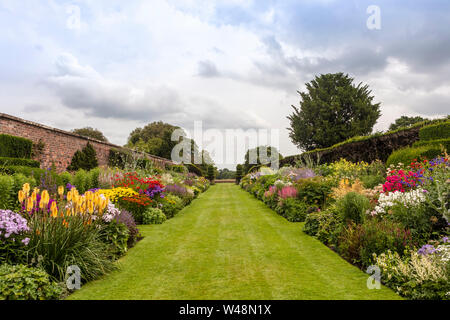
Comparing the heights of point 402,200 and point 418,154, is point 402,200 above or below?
below

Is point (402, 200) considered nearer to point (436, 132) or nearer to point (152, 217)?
point (436, 132)

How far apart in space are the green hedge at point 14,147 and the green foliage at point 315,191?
372 inches

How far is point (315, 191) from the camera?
9039 mm

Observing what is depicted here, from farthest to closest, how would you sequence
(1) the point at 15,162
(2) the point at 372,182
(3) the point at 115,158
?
1. (3) the point at 115,158
2. (1) the point at 15,162
3. (2) the point at 372,182

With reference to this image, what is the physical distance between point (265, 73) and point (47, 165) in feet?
32.0

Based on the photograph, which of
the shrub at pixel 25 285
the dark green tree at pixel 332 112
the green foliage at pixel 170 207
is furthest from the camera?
the dark green tree at pixel 332 112

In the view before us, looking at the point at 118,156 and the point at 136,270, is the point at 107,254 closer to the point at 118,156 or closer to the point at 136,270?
the point at 136,270

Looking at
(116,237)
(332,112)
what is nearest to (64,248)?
(116,237)

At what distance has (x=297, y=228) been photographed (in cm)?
764

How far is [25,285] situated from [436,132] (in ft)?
34.9

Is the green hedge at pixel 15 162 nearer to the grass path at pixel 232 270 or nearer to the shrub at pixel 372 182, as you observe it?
the grass path at pixel 232 270

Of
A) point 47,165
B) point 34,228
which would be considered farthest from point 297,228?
point 47,165

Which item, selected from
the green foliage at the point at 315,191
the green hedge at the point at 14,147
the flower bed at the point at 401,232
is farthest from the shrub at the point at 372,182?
the green hedge at the point at 14,147

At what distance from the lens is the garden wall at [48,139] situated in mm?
10328
